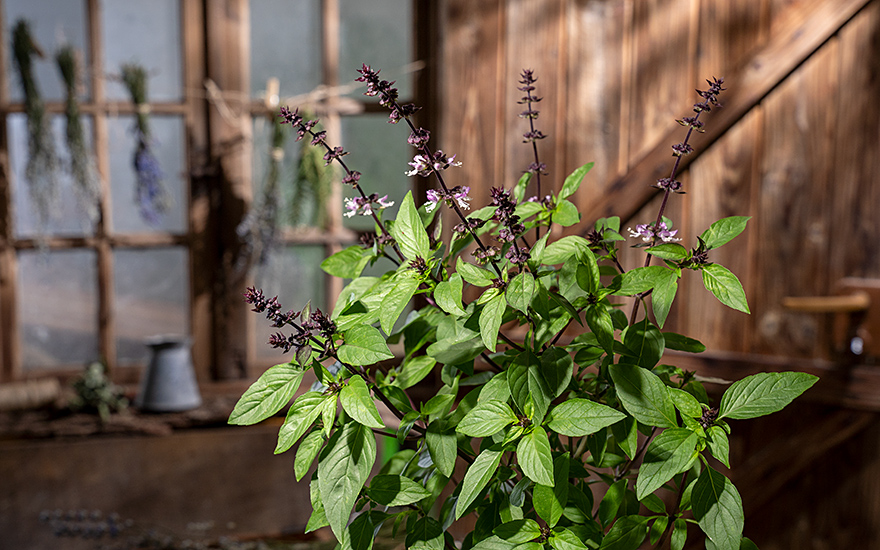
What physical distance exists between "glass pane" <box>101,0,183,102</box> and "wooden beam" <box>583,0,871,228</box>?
1302 millimetres

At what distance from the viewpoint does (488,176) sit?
1.72 metres

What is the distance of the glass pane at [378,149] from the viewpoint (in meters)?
2.03

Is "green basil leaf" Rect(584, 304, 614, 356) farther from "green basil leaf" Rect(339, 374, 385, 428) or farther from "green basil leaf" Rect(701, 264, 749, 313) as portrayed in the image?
"green basil leaf" Rect(339, 374, 385, 428)

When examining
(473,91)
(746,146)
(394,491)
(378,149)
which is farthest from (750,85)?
(394,491)

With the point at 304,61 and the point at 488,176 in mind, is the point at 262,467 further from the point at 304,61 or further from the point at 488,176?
the point at 304,61

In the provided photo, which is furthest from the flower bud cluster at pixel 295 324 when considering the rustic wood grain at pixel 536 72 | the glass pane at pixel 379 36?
the glass pane at pixel 379 36

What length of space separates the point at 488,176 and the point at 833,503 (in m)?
1.15

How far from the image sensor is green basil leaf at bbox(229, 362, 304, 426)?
0.53 meters

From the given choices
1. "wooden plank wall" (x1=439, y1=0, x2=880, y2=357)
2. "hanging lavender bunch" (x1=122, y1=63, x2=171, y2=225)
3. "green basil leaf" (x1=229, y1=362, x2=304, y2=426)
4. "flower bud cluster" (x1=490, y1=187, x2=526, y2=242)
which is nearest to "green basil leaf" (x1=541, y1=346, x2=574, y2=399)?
"flower bud cluster" (x1=490, y1=187, x2=526, y2=242)

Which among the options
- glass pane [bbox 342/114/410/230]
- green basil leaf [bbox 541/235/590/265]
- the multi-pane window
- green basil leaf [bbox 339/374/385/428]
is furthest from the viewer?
glass pane [bbox 342/114/410/230]

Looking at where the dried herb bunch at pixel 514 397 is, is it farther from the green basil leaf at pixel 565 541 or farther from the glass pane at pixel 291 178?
the glass pane at pixel 291 178

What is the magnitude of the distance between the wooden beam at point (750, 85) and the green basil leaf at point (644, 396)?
961 mm

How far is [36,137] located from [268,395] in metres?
1.66

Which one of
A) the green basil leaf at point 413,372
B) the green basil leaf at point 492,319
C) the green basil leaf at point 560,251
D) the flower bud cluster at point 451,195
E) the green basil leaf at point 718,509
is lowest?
the green basil leaf at point 718,509
